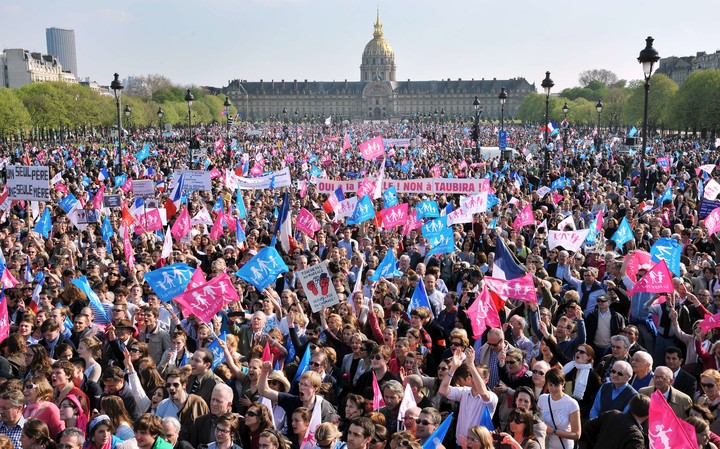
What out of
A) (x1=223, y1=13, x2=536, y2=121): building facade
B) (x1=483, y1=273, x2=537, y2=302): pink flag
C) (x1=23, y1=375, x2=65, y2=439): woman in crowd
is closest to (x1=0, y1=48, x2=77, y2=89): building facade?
(x1=223, y1=13, x2=536, y2=121): building facade

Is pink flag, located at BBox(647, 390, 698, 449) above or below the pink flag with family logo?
below

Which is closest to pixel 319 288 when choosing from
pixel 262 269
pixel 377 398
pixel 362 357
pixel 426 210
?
pixel 262 269

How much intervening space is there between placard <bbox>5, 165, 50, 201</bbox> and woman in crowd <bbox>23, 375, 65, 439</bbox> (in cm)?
965

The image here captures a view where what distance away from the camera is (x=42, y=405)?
5.82 m

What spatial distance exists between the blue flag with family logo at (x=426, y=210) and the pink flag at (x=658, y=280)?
7443mm

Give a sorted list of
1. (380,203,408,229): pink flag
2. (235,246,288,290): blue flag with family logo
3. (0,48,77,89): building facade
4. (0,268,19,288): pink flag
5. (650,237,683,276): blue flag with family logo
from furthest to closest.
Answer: (0,48,77,89): building facade, (380,203,408,229): pink flag, (0,268,19,288): pink flag, (650,237,683,276): blue flag with family logo, (235,246,288,290): blue flag with family logo

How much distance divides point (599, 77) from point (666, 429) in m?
173

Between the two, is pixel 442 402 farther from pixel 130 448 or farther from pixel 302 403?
pixel 130 448

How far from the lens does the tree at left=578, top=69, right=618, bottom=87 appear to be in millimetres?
166875

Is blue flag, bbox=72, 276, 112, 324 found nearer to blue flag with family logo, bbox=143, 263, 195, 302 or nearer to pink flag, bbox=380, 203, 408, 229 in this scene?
blue flag with family logo, bbox=143, 263, 195, 302

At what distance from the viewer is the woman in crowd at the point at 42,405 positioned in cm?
574

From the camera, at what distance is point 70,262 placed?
40.2 feet

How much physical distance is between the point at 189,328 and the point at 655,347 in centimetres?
476

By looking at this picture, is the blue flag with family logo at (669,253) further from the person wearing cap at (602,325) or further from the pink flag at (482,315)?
the pink flag at (482,315)
